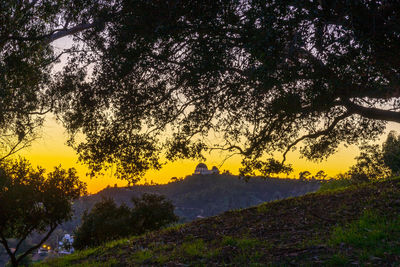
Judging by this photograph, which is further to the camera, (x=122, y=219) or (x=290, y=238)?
(x=122, y=219)

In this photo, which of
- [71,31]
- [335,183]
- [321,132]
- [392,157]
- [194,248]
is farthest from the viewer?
[392,157]

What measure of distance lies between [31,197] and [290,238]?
13729 millimetres

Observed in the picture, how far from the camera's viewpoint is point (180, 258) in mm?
8953

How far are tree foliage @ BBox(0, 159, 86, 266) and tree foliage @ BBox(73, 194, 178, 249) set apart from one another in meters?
2.69

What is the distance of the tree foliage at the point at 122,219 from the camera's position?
21000mm

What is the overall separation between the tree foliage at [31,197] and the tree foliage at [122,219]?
2.69 metres

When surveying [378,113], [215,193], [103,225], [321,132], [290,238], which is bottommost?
[215,193]

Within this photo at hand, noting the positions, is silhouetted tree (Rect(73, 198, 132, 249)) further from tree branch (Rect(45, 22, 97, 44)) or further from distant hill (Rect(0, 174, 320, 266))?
distant hill (Rect(0, 174, 320, 266))

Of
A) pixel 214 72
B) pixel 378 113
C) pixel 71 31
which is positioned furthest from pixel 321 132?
pixel 71 31

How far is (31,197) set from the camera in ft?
59.3

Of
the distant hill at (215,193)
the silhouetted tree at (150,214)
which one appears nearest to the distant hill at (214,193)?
the distant hill at (215,193)

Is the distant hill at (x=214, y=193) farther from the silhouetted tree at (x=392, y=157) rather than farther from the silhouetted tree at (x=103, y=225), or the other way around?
the silhouetted tree at (x=103, y=225)

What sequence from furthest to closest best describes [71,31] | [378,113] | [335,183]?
1. [335,183]
2. [71,31]
3. [378,113]

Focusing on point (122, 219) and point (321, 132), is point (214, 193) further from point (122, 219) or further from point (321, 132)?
point (321, 132)
